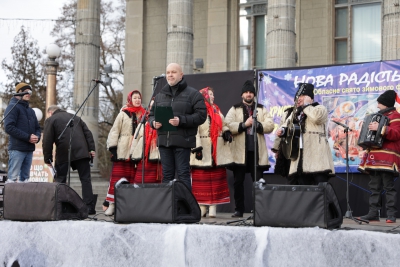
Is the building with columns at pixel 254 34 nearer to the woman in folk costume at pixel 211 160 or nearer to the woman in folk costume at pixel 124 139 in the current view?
the woman in folk costume at pixel 124 139

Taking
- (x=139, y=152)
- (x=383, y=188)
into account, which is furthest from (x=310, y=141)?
(x=139, y=152)

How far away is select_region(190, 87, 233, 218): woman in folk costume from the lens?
39.6ft

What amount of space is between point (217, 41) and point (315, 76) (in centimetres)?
1203

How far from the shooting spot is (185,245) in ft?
24.4

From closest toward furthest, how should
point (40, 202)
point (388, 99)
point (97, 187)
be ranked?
point (40, 202) → point (388, 99) → point (97, 187)

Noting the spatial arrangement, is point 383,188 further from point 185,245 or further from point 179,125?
point 185,245

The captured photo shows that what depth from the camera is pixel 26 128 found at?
12.7 meters

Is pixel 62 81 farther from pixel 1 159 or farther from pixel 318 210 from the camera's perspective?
pixel 318 210

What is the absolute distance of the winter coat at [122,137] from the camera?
12.8 meters

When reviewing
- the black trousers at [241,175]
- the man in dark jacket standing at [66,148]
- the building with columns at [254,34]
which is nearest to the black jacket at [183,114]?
the black trousers at [241,175]

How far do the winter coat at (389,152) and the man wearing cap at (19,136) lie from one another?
6059 millimetres

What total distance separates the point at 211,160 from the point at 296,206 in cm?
481

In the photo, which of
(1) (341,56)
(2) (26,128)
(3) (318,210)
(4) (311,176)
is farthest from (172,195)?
(1) (341,56)

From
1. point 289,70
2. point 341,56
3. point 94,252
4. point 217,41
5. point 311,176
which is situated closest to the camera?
point 94,252
